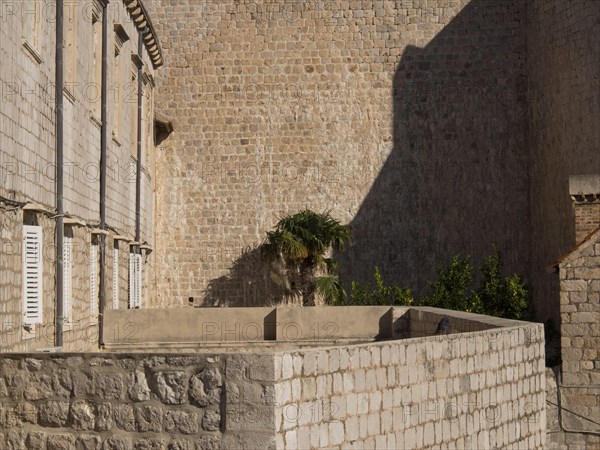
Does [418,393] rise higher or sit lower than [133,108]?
lower

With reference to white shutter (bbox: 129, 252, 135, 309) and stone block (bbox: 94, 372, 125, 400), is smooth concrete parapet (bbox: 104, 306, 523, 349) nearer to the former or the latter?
white shutter (bbox: 129, 252, 135, 309)

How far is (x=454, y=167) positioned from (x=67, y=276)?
13301 millimetres

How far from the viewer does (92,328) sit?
51.9 ft

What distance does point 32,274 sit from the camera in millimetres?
11883

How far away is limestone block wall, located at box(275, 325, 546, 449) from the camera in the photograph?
725 cm

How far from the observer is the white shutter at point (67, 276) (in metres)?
13.7

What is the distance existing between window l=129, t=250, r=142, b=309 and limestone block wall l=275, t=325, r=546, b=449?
32.8 feet

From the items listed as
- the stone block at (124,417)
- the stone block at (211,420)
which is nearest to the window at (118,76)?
the stone block at (124,417)

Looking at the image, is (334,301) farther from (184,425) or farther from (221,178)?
(184,425)

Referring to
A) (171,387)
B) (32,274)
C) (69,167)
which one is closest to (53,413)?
(171,387)

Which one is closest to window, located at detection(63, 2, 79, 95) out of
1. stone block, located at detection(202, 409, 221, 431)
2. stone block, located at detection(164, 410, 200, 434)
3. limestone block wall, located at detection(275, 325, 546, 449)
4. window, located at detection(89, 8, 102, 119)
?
window, located at detection(89, 8, 102, 119)

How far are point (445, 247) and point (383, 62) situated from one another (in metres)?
4.11

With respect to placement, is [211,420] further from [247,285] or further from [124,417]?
[247,285]

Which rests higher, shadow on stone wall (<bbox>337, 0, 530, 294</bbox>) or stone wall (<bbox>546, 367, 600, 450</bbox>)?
shadow on stone wall (<bbox>337, 0, 530, 294</bbox>)
